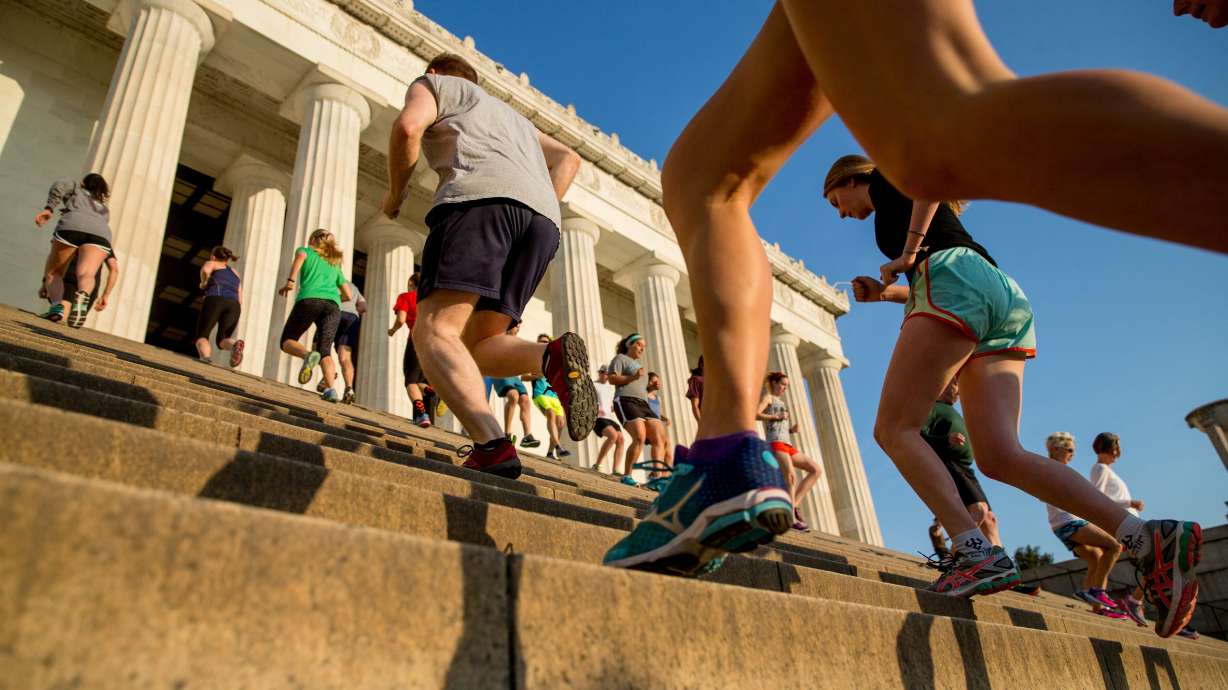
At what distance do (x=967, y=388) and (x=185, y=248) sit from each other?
20.8 m

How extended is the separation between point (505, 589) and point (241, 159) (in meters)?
16.6

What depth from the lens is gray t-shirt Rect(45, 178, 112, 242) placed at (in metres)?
7.21

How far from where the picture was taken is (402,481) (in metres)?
2.48

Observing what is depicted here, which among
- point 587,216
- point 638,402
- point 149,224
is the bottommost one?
point 638,402

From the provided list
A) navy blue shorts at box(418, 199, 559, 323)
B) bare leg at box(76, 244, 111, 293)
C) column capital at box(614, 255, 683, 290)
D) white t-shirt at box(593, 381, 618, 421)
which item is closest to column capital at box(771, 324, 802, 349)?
column capital at box(614, 255, 683, 290)

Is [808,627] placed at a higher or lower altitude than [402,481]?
lower

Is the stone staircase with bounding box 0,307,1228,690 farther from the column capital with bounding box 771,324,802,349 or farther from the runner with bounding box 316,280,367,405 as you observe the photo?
the column capital with bounding box 771,324,802,349

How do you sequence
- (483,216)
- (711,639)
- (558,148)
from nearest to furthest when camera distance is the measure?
(711,639) < (483,216) < (558,148)

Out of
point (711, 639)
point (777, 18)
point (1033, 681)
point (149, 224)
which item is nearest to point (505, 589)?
point (711, 639)

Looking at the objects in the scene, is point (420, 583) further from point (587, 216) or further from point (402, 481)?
point (587, 216)

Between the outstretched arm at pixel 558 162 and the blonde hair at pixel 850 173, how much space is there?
4.36 feet

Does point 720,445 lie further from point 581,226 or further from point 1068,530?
point 581,226

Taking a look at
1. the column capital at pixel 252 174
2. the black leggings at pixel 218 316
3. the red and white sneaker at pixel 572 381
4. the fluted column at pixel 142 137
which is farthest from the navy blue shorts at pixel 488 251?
the column capital at pixel 252 174

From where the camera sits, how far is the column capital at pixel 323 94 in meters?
13.2
